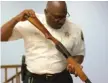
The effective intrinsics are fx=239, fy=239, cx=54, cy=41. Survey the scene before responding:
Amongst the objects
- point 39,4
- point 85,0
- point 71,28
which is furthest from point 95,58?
point 71,28

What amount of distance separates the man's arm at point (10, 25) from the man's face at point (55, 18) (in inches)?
4.5

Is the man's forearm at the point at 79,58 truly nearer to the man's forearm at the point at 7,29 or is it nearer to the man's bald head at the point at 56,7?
the man's bald head at the point at 56,7

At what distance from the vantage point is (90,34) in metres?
3.48

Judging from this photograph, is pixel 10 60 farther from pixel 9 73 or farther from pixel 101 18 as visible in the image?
pixel 101 18

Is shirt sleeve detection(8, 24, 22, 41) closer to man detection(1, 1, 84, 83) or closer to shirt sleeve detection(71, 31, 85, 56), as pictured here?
Result: man detection(1, 1, 84, 83)

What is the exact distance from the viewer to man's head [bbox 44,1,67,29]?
5.02 ft

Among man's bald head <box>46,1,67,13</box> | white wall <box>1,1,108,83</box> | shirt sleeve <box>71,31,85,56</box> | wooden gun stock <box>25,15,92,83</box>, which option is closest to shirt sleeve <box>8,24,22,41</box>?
wooden gun stock <box>25,15,92,83</box>

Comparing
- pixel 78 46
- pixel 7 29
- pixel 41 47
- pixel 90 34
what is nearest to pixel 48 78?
pixel 41 47

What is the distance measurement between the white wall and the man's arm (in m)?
1.87

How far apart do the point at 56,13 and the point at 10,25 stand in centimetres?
30

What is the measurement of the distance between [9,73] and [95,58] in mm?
1268

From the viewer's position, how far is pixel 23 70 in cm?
173

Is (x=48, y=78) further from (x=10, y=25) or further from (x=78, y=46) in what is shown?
(x=10, y=25)

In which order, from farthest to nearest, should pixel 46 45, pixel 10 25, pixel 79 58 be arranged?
pixel 79 58 < pixel 46 45 < pixel 10 25
